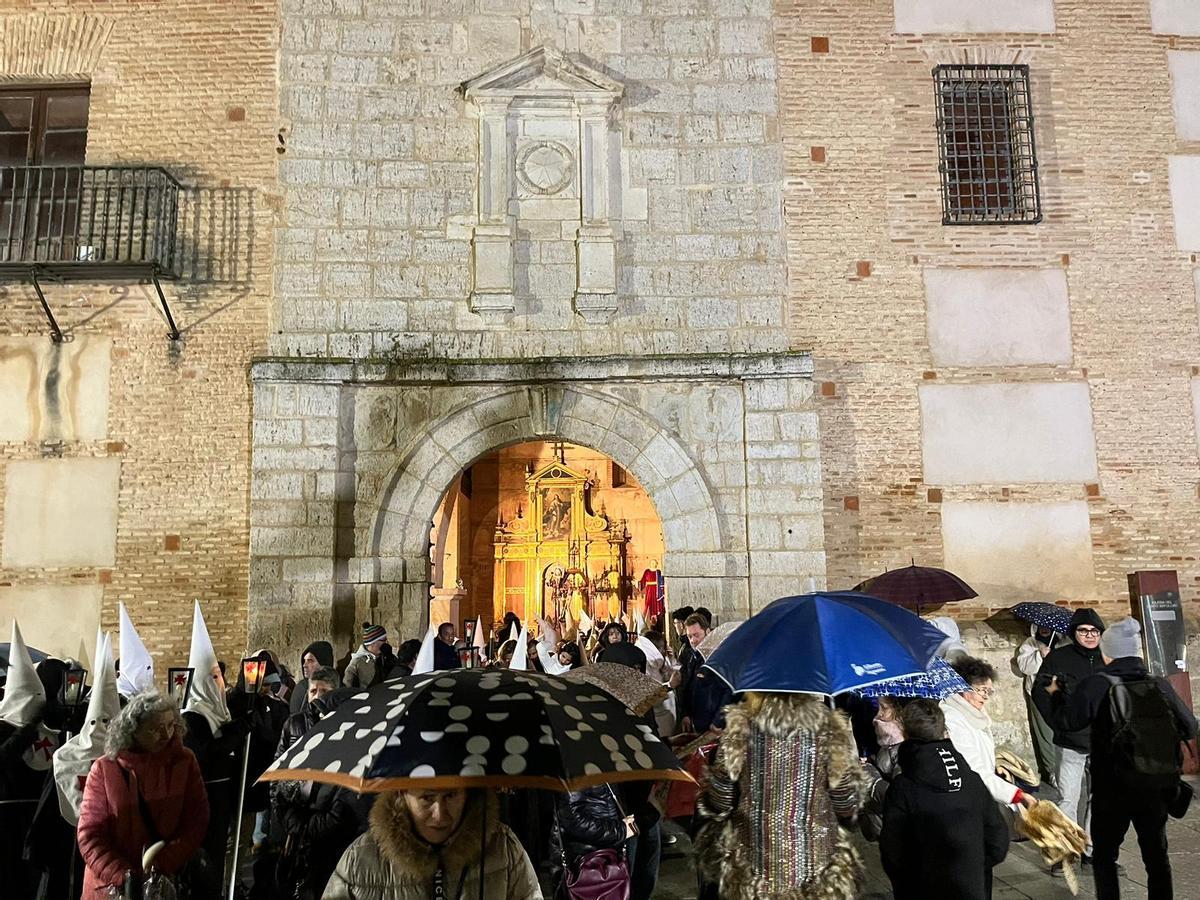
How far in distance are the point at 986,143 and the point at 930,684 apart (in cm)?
901

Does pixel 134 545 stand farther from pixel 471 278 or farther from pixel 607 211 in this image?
pixel 607 211

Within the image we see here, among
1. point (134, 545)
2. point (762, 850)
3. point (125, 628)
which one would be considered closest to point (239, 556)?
point (134, 545)

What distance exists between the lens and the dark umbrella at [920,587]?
9250mm

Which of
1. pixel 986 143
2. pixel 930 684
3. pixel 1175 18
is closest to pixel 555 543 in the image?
pixel 986 143

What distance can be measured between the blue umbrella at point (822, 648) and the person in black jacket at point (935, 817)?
276 mm

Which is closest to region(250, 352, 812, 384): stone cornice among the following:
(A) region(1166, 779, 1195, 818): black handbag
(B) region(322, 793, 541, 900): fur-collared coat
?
(A) region(1166, 779, 1195, 818): black handbag

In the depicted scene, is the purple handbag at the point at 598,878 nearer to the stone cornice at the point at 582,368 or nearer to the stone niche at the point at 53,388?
the stone cornice at the point at 582,368

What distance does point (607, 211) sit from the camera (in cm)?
1086

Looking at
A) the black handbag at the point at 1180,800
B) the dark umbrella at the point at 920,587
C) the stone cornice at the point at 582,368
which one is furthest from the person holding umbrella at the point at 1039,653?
the stone cornice at the point at 582,368

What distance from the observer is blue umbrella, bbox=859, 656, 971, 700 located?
13.6 ft

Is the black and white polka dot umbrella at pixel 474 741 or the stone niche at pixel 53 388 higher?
the stone niche at pixel 53 388

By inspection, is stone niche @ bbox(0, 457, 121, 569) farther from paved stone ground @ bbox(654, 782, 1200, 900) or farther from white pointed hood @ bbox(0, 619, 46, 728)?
paved stone ground @ bbox(654, 782, 1200, 900)

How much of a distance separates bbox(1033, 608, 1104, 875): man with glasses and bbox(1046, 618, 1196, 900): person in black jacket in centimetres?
99

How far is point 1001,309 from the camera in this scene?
11.0 metres
